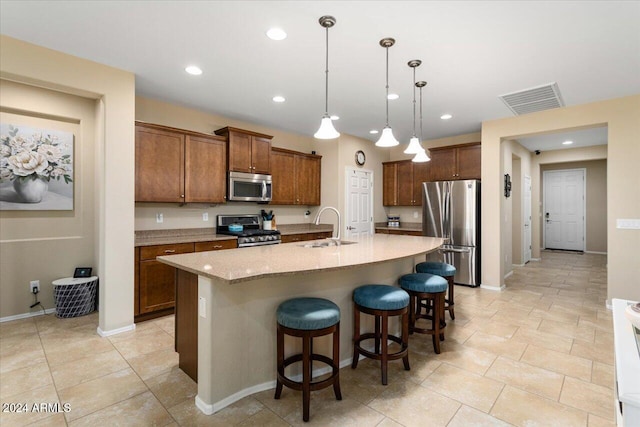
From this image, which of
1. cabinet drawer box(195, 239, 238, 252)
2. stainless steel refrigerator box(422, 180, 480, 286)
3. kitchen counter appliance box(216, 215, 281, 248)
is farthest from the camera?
stainless steel refrigerator box(422, 180, 480, 286)

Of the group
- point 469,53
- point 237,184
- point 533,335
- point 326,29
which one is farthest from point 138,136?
point 533,335

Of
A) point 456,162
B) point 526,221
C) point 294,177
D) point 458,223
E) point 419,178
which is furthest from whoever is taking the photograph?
point 526,221

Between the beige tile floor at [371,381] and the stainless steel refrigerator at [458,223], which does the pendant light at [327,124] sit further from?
the stainless steel refrigerator at [458,223]

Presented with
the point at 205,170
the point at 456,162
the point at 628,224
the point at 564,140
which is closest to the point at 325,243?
the point at 205,170

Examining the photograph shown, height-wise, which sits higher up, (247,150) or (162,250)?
(247,150)

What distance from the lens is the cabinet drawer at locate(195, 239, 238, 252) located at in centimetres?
378

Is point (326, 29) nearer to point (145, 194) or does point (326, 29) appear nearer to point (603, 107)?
point (145, 194)

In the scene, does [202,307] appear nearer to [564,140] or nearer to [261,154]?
[261,154]

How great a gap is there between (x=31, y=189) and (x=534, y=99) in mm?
5986

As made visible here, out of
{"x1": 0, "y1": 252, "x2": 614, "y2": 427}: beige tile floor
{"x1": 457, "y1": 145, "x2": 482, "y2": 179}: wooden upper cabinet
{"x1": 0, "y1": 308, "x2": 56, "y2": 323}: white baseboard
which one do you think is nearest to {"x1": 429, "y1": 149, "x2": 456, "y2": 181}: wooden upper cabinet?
{"x1": 457, "y1": 145, "x2": 482, "y2": 179}: wooden upper cabinet

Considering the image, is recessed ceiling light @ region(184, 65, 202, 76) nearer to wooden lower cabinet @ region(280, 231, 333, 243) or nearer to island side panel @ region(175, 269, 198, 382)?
island side panel @ region(175, 269, 198, 382)

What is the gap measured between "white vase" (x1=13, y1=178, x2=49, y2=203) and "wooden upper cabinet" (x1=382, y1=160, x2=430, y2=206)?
5518mm

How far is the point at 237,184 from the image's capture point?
178 inches

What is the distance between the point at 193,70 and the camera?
3.11m
